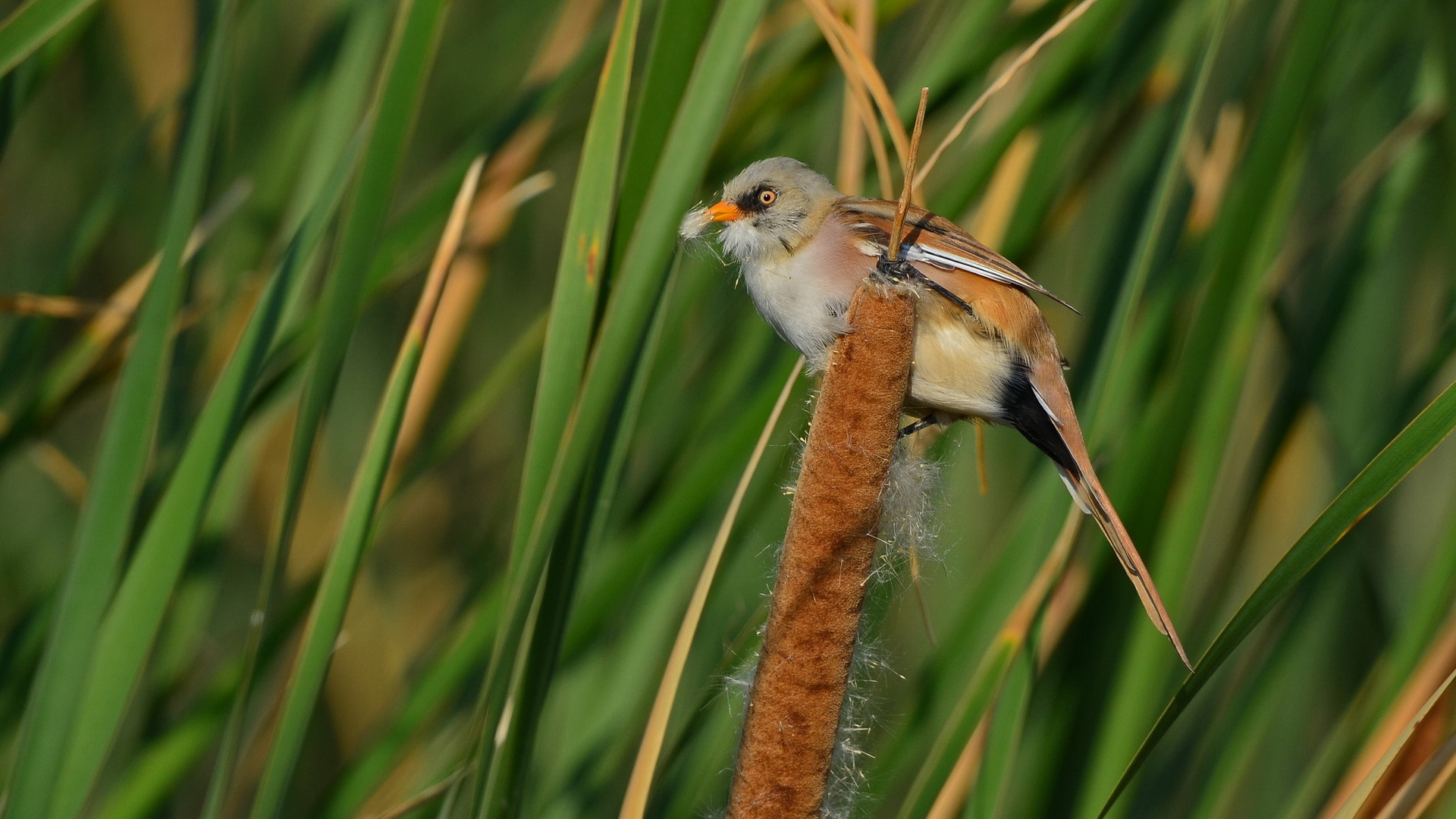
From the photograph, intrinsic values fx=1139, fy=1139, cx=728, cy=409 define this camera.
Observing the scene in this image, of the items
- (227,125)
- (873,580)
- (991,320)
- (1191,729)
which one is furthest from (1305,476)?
(227,125)

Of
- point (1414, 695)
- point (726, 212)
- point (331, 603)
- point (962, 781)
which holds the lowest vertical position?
point (962, 781)

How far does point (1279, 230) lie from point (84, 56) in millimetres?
2298

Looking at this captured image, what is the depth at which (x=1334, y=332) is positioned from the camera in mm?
1530

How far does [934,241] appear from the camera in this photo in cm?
153

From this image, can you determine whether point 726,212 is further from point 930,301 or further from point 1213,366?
point 1213,366

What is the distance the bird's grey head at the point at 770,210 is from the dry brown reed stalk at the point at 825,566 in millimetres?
535

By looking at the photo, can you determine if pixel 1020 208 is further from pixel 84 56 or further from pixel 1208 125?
Result: pixel 84 56

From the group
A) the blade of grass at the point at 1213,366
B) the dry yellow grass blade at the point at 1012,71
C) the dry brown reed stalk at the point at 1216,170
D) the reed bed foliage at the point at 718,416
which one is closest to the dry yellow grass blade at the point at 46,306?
the reed bed foliage at the point at 718,416

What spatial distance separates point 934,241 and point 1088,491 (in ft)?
1.32

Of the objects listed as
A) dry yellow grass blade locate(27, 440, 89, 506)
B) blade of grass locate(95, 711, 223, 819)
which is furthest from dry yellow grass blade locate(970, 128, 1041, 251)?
dry yellow grass blade locate(27, 440, 89, 506)

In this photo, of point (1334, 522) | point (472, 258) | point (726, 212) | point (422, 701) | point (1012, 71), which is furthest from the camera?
point (472, 258)

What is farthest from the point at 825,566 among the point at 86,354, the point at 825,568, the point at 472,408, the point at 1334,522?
the point at 86,354

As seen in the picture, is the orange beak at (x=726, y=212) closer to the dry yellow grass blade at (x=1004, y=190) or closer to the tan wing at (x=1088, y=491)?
the dry yellow grass blade at (x=1004, y=190)

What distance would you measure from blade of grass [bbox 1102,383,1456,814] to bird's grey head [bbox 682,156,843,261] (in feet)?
2.85
